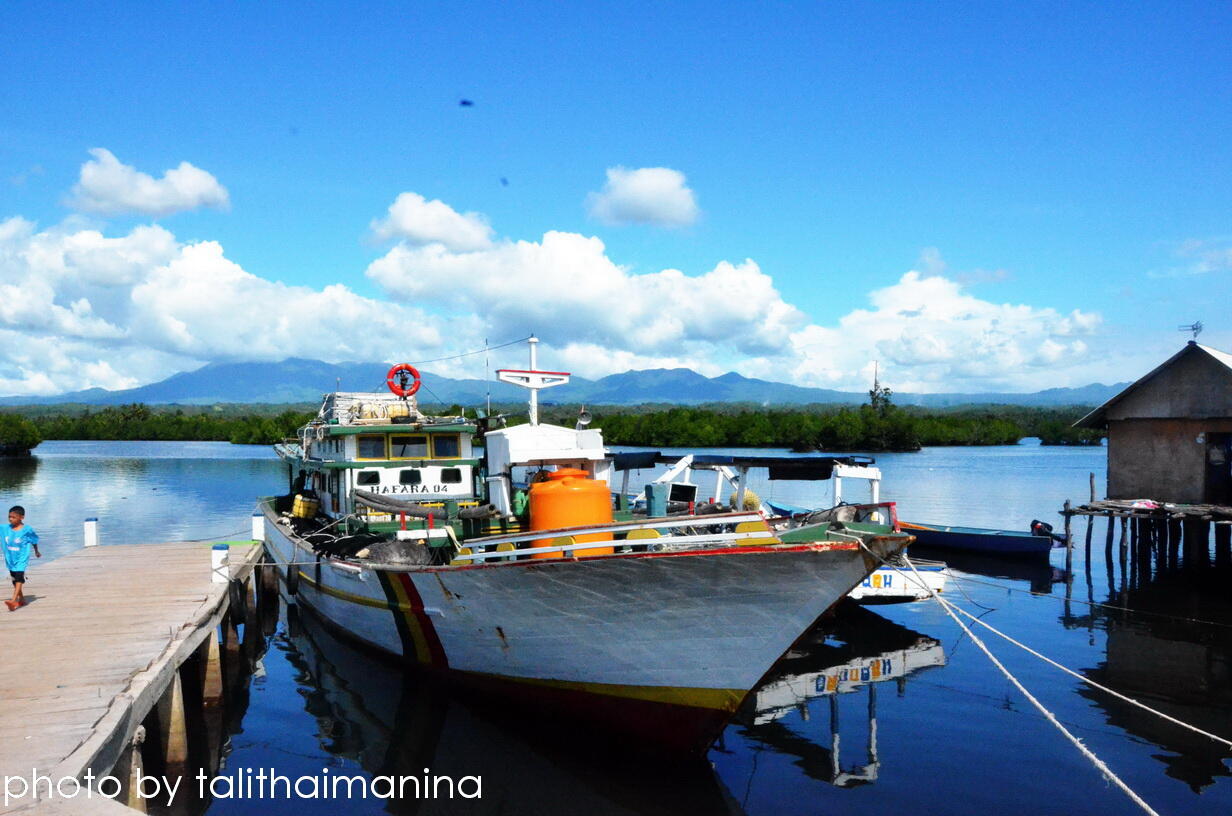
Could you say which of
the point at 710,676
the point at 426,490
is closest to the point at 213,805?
the point at 710,676

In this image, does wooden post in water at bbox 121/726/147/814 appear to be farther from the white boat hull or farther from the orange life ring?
the orange life ring

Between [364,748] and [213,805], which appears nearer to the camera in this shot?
[213,805]

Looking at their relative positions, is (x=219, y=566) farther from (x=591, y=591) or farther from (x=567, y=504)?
(x=591, y=591)

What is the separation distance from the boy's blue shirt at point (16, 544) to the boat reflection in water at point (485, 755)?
466 cm

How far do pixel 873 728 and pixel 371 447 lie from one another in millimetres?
10811

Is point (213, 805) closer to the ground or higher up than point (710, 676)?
closer to the ground

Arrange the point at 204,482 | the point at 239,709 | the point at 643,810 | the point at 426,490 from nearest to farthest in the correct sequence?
the point at 643,810, the point at 239,709, the point at 426,490, the point at 204,482

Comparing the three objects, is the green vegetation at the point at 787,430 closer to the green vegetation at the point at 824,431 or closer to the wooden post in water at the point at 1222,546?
the green vegetation at the point at 824,431

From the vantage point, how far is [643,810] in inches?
369

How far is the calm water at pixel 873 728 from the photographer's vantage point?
9.77m

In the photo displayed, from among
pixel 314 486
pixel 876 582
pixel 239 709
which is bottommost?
pixel 239 709

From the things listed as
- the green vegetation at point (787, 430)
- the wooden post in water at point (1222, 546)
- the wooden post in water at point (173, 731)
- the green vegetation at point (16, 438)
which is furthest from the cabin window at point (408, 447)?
the green vegetation at point (16, 438)

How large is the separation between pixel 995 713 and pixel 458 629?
7.82m

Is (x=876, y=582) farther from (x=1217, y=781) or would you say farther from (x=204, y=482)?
(x=204, y=482)
